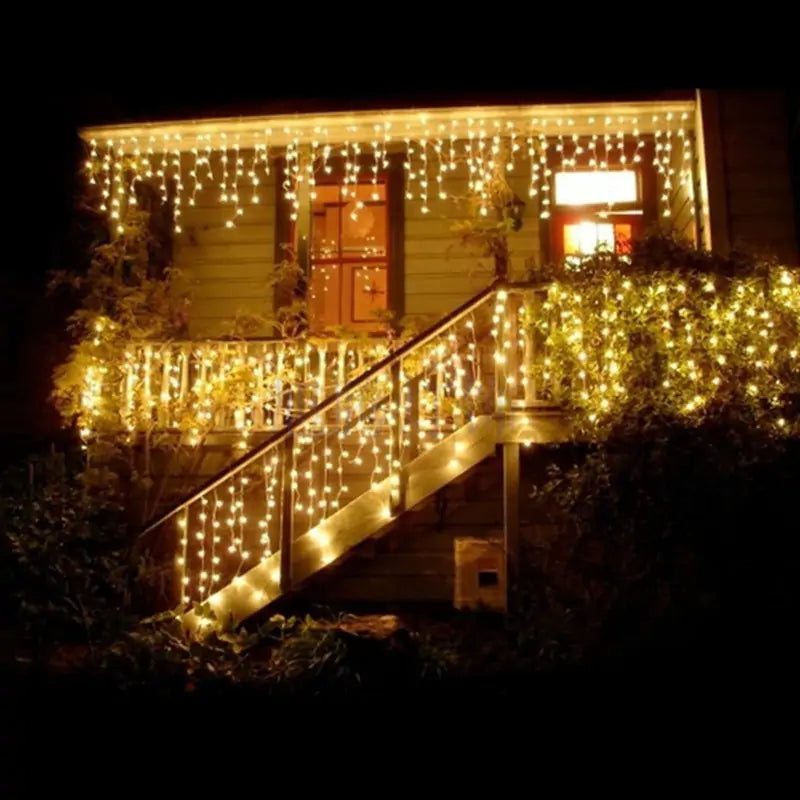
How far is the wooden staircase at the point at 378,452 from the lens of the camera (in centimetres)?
746

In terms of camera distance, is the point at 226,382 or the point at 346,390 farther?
the point at 226,382

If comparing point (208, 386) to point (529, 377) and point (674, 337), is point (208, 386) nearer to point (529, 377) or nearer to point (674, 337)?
point (529, 377)

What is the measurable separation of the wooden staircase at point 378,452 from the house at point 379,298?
2 cm

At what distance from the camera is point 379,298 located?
10.5 metres

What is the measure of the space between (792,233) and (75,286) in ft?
24.8

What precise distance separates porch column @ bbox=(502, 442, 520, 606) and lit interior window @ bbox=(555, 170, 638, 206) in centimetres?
406

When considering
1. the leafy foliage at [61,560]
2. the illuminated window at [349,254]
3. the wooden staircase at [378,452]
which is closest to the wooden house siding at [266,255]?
the illuminated window at [349,254]

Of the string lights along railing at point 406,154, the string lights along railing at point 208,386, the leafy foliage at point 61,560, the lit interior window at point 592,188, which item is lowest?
the leafy foliage at point 61,560

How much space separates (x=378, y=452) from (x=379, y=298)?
2.61m

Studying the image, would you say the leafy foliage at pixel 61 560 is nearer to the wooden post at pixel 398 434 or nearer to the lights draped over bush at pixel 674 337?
the wooden post at pixel 398 434

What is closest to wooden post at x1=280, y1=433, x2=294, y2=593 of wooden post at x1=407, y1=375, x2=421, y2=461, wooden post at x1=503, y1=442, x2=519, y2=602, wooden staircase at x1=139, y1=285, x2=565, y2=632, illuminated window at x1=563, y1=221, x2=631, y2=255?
wooden staircase at x1=139, y1=285, x2=565, y2=632

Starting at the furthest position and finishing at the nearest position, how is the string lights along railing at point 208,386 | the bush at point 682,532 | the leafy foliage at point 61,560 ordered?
the string lights along railing at point 208,386 → the leafy foliage at point 61,560 → the bush at point 682,532

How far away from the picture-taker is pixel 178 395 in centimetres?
891

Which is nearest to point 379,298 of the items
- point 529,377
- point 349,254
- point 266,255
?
point 349,254
